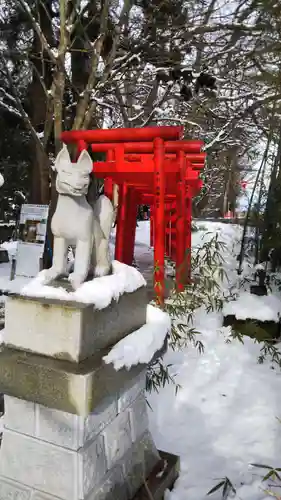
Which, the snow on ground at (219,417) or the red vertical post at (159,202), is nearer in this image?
the snow on ground at (219,417)

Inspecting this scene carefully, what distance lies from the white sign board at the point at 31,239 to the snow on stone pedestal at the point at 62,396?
162 inches

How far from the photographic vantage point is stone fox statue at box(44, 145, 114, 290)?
5.39 feet

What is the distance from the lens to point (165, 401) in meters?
3.05

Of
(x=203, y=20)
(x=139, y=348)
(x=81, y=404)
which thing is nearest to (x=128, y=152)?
(x=203, y=20)

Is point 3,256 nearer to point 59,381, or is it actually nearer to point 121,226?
point 121,226

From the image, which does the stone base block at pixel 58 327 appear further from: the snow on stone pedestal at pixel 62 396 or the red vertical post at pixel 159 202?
the red vertical post at pixel 159 202

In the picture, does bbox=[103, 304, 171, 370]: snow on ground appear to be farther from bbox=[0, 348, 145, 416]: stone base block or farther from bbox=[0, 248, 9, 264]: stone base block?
bbox=[0, 248, 9, 264]: stone base block

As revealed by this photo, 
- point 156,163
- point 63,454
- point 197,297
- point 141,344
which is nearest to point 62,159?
point 141,344

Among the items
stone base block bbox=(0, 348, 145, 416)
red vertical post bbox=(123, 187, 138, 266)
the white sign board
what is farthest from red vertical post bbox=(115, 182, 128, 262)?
stone base block bbox=(0, 348, 145, 416)

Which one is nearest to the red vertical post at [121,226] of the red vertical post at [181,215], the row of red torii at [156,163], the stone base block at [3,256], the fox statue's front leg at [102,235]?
the row of red torii at [156,163]

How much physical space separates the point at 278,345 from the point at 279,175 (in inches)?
82.2

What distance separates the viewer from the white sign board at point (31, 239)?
568 centimetres

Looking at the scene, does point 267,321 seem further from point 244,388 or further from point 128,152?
point 128,152

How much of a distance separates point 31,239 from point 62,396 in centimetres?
461
